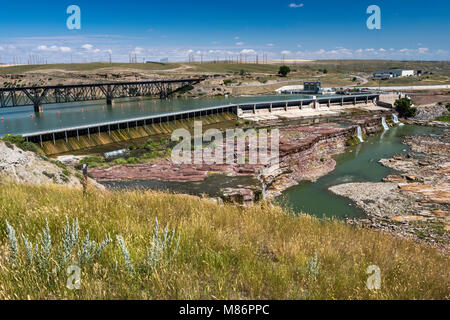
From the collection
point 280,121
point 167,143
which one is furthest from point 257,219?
point 280,121

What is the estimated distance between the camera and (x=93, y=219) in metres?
5.30

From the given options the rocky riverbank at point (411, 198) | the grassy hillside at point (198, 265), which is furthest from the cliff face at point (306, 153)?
the grassy hillside at point (198, 265)

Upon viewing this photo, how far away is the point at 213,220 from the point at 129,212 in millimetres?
1793

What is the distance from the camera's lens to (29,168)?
15555mm

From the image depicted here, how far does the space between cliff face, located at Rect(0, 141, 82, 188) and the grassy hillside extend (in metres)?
9.77

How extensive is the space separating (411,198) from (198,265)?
24411mm

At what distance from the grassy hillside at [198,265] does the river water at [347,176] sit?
6023 mm

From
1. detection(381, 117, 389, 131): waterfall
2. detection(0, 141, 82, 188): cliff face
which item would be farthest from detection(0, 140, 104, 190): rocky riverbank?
detection(381, 117, 389, 131): waterfall

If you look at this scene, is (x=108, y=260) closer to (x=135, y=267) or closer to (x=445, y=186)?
(x=135, y=267)

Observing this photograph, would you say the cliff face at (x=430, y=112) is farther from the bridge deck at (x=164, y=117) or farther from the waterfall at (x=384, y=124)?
the bridge deck at (x=164, y=117)

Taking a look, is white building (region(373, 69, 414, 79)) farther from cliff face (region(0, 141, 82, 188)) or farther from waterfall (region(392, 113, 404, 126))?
cliff face (region(0, 141, 82, 188))

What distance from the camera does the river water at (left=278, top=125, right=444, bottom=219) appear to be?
22.4m
